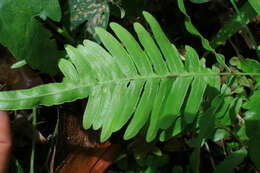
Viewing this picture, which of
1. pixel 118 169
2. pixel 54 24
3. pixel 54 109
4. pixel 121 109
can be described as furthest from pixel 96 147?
pixel 54 24

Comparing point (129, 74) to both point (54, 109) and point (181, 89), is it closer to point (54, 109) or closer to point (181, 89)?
point (181, 89)

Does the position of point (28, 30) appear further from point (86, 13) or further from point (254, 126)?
point (254, 126)

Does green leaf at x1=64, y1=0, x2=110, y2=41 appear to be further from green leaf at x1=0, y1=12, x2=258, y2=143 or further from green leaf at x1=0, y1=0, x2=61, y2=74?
green leaf at x1=0, y1=12, x2=258, y2=143

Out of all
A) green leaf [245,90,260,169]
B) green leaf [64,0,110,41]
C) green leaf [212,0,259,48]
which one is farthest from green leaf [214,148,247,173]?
green leaf [64,0,110,41]

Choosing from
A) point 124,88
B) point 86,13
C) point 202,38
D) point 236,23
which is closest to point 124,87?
point 124,88

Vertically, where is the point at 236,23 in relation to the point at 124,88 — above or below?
below

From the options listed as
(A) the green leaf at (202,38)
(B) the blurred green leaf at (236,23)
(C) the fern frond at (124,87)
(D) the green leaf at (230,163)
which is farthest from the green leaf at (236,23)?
(D) the green leaf at (230,163)
